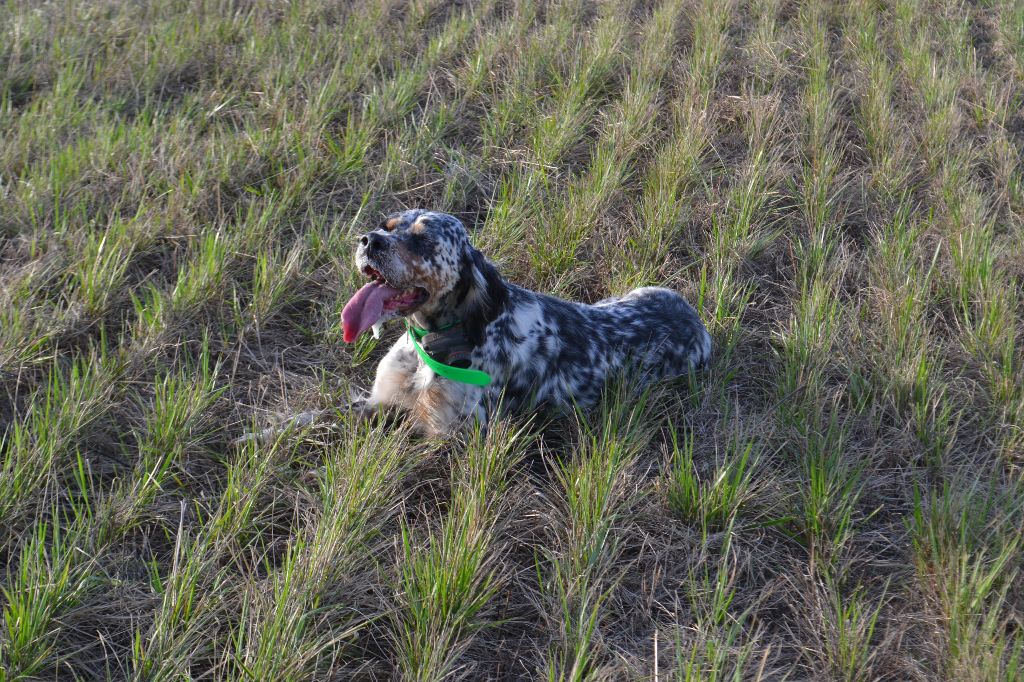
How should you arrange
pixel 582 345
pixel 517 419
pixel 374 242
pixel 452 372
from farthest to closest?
pixel 582 345 → pixel 517 419 → pixel 452 372 → pixel 374 242

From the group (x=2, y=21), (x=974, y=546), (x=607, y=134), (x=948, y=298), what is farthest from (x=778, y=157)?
(x=2, y=21)

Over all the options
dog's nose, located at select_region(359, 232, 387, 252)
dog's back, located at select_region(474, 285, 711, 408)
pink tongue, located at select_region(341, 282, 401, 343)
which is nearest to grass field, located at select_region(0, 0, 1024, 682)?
dog's back, located at select_region(474, 285, 711, 408)

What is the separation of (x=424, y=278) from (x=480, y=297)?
10.1 inches

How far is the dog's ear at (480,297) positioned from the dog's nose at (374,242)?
0.34 metres

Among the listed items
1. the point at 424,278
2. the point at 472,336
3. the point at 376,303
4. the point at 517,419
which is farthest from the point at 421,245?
the point at 517,419

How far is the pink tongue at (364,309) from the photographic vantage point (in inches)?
127

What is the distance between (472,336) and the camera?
346cm

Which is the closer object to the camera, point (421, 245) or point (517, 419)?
point (421, 245)

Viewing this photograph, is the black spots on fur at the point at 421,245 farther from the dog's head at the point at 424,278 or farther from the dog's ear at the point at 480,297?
the dog's ear at the point at 480,297

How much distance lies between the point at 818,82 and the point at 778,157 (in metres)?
1.18

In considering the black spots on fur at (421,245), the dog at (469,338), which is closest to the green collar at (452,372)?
the dog at (469,338)

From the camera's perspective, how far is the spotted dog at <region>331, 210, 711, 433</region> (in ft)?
10.8

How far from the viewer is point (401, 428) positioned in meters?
3.28

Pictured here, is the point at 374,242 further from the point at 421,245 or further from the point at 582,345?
the point at 582,345
